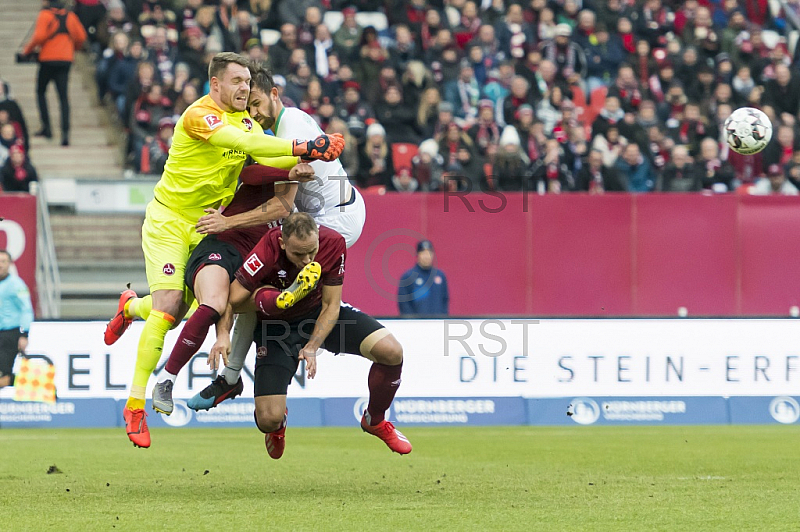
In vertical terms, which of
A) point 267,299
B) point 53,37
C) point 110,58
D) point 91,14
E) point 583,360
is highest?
point 91,14

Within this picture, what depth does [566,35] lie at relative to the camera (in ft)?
66.0

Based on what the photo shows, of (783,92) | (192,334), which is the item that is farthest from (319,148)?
(783,92)

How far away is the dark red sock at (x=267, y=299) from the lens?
9016 millimetres

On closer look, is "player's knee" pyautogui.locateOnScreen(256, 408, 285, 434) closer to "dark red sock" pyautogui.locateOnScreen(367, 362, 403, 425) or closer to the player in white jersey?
the player in white jersey

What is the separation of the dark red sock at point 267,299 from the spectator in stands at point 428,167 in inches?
347

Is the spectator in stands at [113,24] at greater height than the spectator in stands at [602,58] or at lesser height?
greater

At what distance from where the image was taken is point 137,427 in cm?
885

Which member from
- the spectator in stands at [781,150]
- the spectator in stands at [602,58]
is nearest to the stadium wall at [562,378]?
the spectator in stands at [781,150]

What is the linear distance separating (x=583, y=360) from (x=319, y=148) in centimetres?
763

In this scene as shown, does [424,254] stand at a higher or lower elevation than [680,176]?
lower

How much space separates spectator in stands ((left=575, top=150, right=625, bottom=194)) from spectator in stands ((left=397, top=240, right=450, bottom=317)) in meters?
2.75

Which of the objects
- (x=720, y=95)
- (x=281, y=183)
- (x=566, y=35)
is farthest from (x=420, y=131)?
(x=281, y=183)

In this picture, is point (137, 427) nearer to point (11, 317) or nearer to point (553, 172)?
point (11, 317)

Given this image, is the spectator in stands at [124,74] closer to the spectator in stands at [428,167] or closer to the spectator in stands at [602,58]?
the spectator in stands at [428,167]
